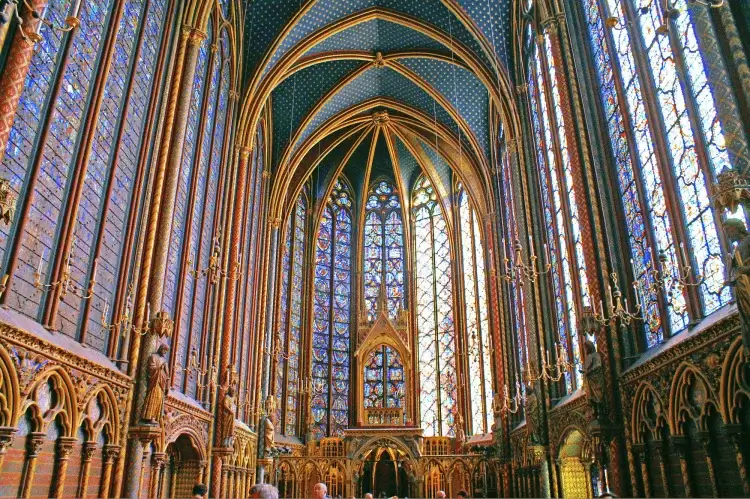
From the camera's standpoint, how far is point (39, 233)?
9.53 meters

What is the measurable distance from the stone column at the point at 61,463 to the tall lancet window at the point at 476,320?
17.3 meters

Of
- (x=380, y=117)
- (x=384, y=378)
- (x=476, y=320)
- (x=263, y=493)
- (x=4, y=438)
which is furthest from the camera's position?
(x=380, y=117)

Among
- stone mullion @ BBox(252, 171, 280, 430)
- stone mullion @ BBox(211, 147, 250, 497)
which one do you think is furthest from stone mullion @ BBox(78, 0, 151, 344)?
stone mullion @ BBox(252, 171, 280, 430)

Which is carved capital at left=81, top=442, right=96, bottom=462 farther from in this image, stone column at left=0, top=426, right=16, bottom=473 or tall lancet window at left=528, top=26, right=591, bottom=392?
tall lancet window at left=528, top=26, right=591, bottom=392

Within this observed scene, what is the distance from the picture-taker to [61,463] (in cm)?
976

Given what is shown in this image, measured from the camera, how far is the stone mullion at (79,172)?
9.80 m

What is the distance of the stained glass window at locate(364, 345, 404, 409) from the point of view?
27250 mm

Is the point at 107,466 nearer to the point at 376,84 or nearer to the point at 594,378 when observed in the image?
the point at 594,378

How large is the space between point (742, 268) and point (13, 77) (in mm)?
8844

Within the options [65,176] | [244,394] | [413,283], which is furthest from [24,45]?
[413,283]

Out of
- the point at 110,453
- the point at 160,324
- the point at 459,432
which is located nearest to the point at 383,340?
the point at 459,432

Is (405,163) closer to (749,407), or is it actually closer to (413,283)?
(413,283)

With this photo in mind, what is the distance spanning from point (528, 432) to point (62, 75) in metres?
14.2

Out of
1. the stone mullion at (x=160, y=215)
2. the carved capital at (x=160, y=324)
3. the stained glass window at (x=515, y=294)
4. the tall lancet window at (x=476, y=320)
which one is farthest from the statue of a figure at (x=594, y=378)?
the tall lancet window at (x=476, y=320)
